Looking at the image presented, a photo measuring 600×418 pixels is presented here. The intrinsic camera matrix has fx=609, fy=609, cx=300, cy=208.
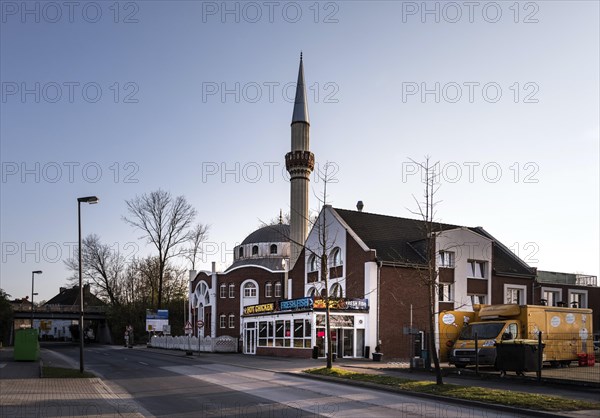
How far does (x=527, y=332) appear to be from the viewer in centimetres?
2686

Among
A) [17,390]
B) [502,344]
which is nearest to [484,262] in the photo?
[502,344]

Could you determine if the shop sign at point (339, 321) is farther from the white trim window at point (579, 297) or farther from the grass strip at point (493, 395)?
the white trim window at point (579, 297)

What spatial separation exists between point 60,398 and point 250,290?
45805 mm

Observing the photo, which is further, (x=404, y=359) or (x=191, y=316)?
(x=191, y=316)

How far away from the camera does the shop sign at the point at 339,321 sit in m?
37.0

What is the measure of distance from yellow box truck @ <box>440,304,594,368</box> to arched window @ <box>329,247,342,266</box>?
1321cm

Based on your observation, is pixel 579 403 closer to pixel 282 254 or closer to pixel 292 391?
pixel 292 391

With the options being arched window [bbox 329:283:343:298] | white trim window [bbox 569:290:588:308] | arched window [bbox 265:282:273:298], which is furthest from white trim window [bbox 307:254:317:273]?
white trim window [bbox 569:290:588:308]

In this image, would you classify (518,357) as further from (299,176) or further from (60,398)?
(299,176)

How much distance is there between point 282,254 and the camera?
223ft

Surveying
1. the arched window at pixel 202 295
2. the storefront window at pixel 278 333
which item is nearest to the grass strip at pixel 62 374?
the storefront window at pixel 278 333

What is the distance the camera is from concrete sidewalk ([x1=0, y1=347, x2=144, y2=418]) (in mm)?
13852

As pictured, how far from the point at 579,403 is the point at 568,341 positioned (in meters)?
13.7

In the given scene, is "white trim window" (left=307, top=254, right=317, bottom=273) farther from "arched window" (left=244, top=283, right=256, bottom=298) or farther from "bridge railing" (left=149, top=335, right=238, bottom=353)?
"arched window" (left=244, top=283, right=256, bottom=298)
